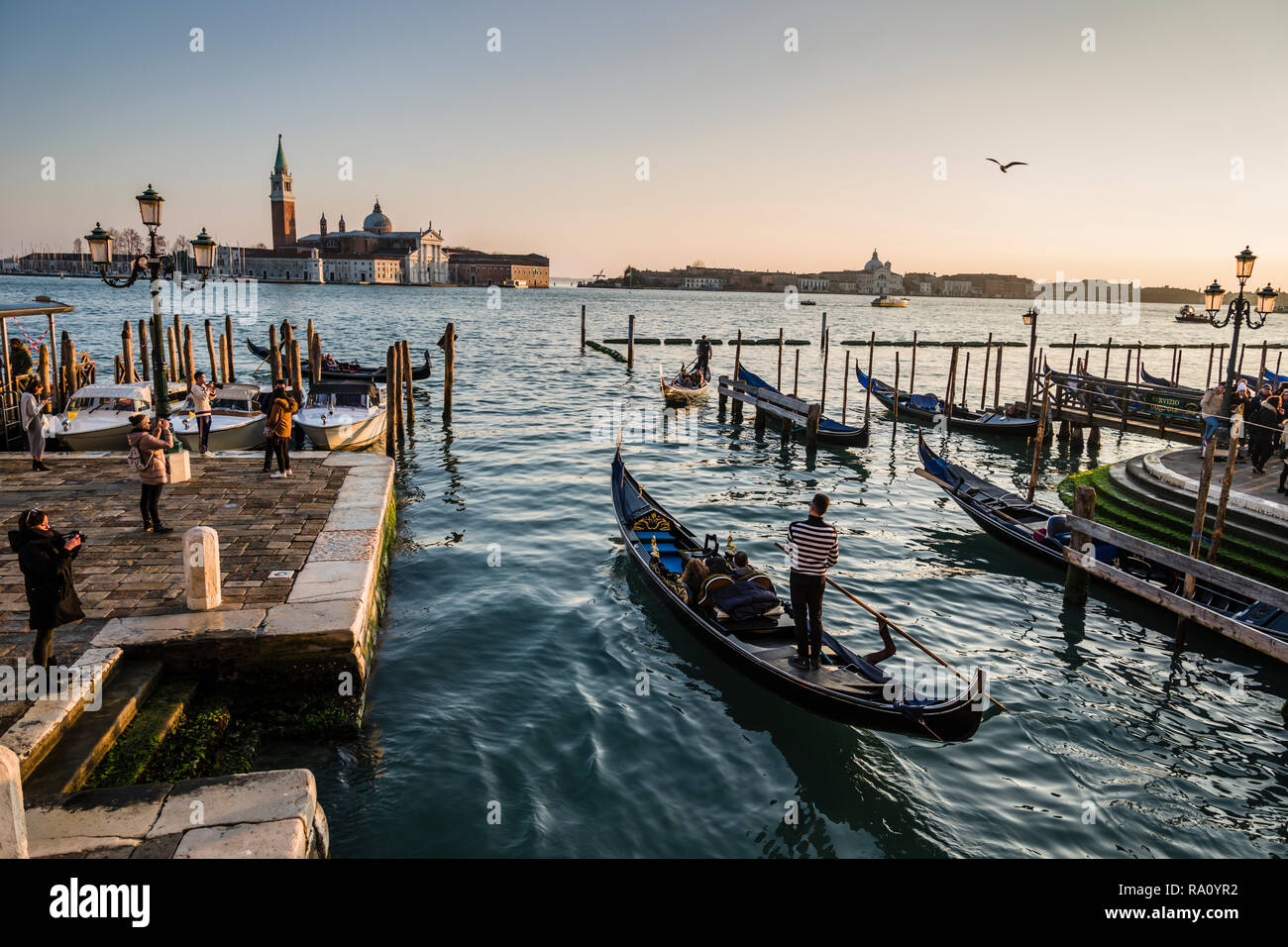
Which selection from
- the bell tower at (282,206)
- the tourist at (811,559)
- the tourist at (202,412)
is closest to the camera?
the tourist at (811,559)

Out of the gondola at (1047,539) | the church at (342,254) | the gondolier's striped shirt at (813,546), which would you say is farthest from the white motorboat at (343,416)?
the church at (342,254)

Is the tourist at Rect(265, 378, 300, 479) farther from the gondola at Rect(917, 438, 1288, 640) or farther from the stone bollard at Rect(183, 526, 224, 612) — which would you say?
the gondola at Rect(917, 438, 1288, 640)

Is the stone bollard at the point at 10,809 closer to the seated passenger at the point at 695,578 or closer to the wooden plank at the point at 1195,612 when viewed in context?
the seated passenger at the point at 695,578

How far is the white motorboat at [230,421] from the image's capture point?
1510cm

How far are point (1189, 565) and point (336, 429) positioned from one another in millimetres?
14696

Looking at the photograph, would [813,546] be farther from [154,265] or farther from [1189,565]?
[154,265]

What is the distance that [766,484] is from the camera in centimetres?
1781

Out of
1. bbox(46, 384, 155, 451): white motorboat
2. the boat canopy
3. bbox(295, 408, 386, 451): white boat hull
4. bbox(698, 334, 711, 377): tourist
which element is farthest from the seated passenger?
bbox(698, 334, 711, 377): tourist

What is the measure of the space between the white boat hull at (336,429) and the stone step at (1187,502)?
14583mm

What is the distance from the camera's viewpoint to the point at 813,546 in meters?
6.74

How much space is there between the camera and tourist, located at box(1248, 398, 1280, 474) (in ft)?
41.6

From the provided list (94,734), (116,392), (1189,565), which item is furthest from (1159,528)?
(116,392)

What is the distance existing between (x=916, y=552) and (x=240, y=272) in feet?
577

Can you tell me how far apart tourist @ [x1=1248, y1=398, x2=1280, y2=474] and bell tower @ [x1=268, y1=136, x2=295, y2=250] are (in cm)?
17619
